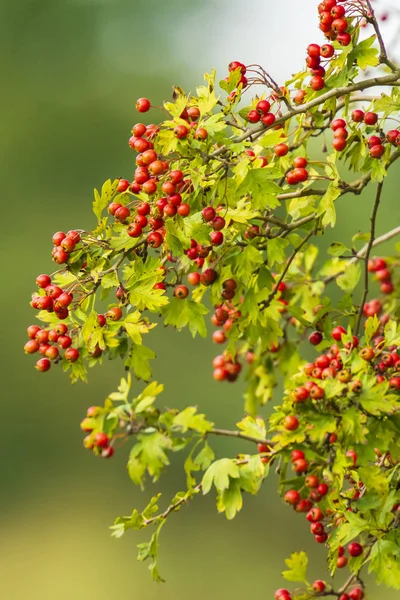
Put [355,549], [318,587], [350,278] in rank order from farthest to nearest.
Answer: [350,278] → [318,587] → [355,549]

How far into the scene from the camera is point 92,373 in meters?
10.5

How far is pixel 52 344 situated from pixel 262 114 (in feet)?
1.84

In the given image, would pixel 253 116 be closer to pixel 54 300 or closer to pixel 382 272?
pixel 54 300

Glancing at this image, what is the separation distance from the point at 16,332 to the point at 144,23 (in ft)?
19.0

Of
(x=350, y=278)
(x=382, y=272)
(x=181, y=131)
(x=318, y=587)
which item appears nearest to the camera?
(x=181, y=131)

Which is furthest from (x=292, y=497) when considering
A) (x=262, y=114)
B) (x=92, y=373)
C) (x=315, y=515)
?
(x=92, y=373)

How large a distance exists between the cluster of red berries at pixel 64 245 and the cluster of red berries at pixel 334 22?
0.58m

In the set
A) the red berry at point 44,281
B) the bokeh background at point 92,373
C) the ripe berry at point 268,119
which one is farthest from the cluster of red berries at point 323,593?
the bokeh background at point 92,373

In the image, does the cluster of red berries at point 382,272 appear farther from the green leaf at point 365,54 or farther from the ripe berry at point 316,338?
the green leaf at point 365,54

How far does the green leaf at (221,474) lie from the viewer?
162 centimetres

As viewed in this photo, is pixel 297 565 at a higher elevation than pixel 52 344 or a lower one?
lower

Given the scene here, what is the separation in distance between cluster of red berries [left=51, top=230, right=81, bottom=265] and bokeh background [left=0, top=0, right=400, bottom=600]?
267 inches

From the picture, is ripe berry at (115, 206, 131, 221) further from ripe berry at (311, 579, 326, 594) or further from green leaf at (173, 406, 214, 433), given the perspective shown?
ripe berry at (311, 579, 326, 594)

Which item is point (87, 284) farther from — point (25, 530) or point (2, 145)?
point (2, 145)
